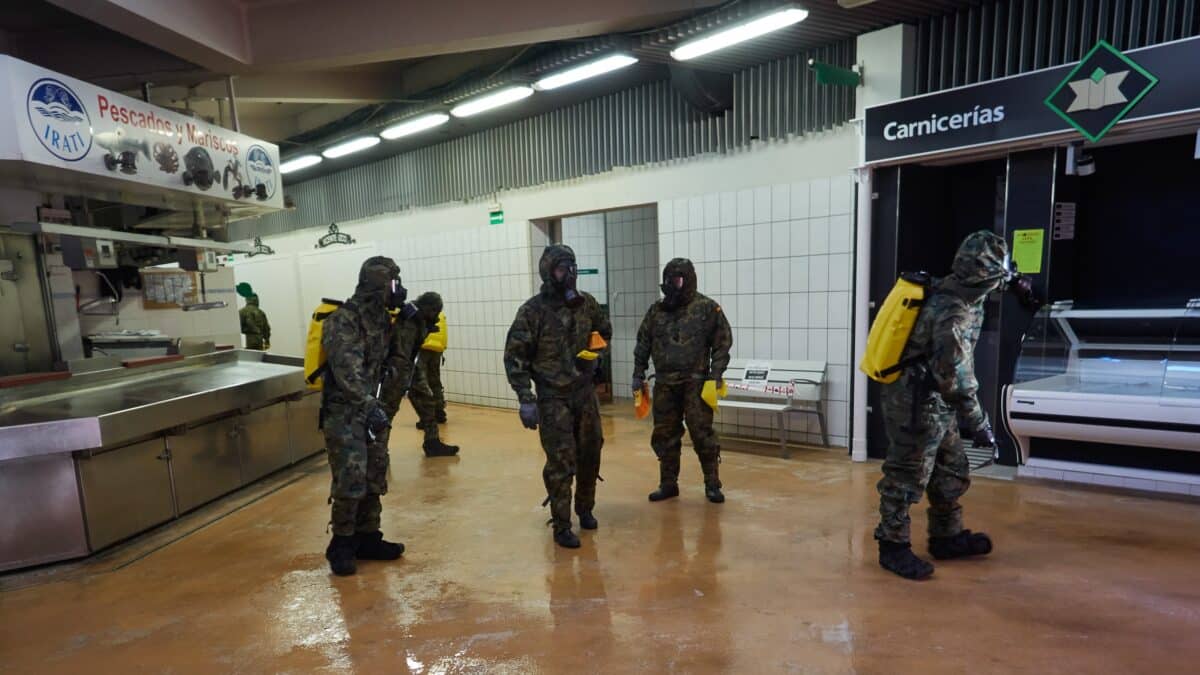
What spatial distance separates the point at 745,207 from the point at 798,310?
104 centimetres

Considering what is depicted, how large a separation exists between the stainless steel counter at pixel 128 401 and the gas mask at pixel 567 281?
263 centimetres

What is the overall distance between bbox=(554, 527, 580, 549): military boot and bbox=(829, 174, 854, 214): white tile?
3.32 metres

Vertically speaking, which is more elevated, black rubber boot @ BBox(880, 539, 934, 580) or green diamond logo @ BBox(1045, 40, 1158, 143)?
green diamond logo @ BBox(1045, 40, 1158, 143)

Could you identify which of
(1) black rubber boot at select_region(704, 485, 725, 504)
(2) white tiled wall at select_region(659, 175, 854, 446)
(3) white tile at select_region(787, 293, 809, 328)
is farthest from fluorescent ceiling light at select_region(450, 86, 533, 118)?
(1) black rubber boot at select_region(704, 485, 725, 504)

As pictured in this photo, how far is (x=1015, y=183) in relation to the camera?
13.9 feet

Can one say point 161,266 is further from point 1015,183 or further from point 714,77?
point 1015,183

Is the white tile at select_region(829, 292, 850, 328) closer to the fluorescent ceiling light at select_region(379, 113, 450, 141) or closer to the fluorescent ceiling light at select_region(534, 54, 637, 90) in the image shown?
the fluorescent ceiling light at select_region(534, 54, 637, 90)

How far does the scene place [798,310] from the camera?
5.25 m

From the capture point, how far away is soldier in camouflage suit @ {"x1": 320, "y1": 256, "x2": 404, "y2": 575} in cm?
318

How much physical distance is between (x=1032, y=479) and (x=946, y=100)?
271 centimetres

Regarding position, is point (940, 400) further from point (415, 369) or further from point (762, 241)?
point (415, 369)

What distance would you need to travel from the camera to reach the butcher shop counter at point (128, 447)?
10.9 ft

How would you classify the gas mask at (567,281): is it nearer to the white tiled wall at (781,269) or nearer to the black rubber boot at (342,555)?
the black rubber boot at (342,555)

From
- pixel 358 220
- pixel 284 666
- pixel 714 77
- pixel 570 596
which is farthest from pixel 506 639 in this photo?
pixel 358 220
